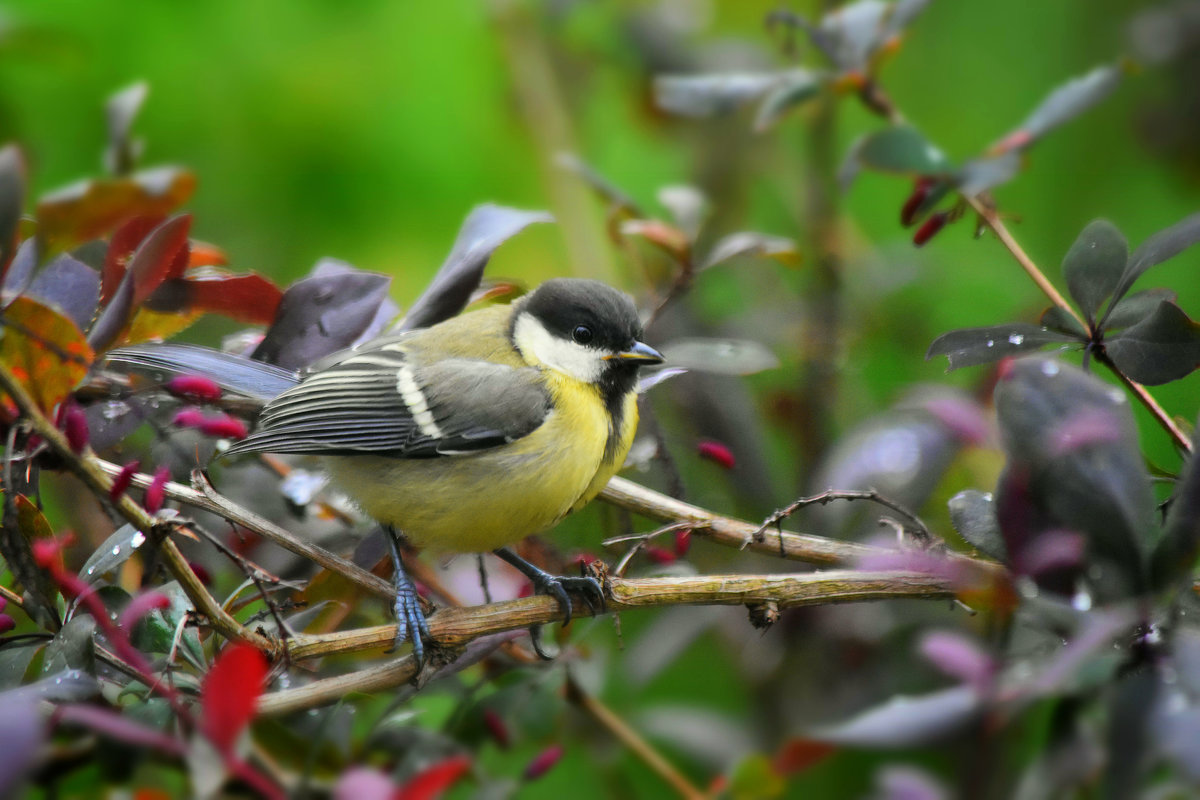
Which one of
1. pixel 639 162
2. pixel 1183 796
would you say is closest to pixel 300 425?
pixel 1183 796

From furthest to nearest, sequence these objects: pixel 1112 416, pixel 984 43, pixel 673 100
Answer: pixel 984 43 → pixel 673 100 → pixel 1112 416

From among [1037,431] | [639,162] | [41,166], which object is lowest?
[639,162]

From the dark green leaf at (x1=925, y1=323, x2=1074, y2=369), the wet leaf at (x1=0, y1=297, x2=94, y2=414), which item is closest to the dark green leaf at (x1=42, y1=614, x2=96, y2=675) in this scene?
the wet leaf at (x1=0, y1=297, x2=94, y2=414)

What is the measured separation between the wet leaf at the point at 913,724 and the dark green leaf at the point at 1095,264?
1.79ft

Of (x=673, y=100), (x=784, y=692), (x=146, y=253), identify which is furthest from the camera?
(x=784, y=692)

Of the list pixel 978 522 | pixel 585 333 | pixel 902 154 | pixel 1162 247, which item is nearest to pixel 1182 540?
pixel 978 522

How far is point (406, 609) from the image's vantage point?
141 cm

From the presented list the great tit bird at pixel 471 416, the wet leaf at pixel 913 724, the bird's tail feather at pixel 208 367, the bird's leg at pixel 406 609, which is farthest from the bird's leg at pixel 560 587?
the wet leaf at pixel 913 724

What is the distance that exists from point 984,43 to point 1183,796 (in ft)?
8.64

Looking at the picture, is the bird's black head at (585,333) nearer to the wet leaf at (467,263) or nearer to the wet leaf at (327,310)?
the wet leaf at (467,263)

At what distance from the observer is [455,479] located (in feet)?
5.20

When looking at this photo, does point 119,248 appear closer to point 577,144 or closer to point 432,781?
point 432,781

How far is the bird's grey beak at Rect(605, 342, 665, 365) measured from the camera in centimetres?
171

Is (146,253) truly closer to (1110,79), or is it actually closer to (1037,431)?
(1037,431)
